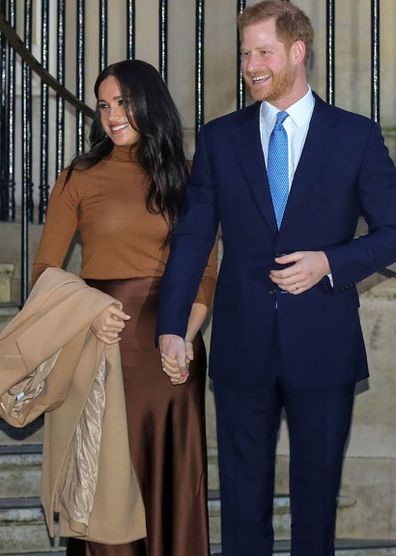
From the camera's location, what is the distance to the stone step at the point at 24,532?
4828 mm

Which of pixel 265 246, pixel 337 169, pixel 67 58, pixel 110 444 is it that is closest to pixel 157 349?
pixel 110 444

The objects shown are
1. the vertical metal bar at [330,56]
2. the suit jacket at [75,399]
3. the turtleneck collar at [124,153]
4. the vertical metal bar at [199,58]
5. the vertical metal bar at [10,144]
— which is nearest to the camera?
the suit jacket at [75,399]

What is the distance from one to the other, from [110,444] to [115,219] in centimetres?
66

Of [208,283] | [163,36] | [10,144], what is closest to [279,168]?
[208,283]

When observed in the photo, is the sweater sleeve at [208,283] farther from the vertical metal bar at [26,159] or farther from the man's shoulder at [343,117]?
the vertical metal bar at [26,159]

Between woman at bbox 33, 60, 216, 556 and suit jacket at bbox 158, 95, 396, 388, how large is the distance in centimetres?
27

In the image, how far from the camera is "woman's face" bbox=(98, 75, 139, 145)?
12.9ft

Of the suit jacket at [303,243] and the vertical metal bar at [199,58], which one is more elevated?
the vertical metal bar at [199,58]

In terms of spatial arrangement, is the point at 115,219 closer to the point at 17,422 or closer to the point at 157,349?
the point at 157,349

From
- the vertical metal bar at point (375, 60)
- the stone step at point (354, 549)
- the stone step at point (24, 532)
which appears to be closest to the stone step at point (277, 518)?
the stone step at point (354, 549)

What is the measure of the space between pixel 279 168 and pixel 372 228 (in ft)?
0.97

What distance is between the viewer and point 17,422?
3896mm

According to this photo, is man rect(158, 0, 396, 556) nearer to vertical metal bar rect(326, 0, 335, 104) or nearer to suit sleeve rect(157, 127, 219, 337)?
suit sleeve rect(157, 127, 219, 337)

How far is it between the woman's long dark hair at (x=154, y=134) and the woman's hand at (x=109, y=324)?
0.33 meters
